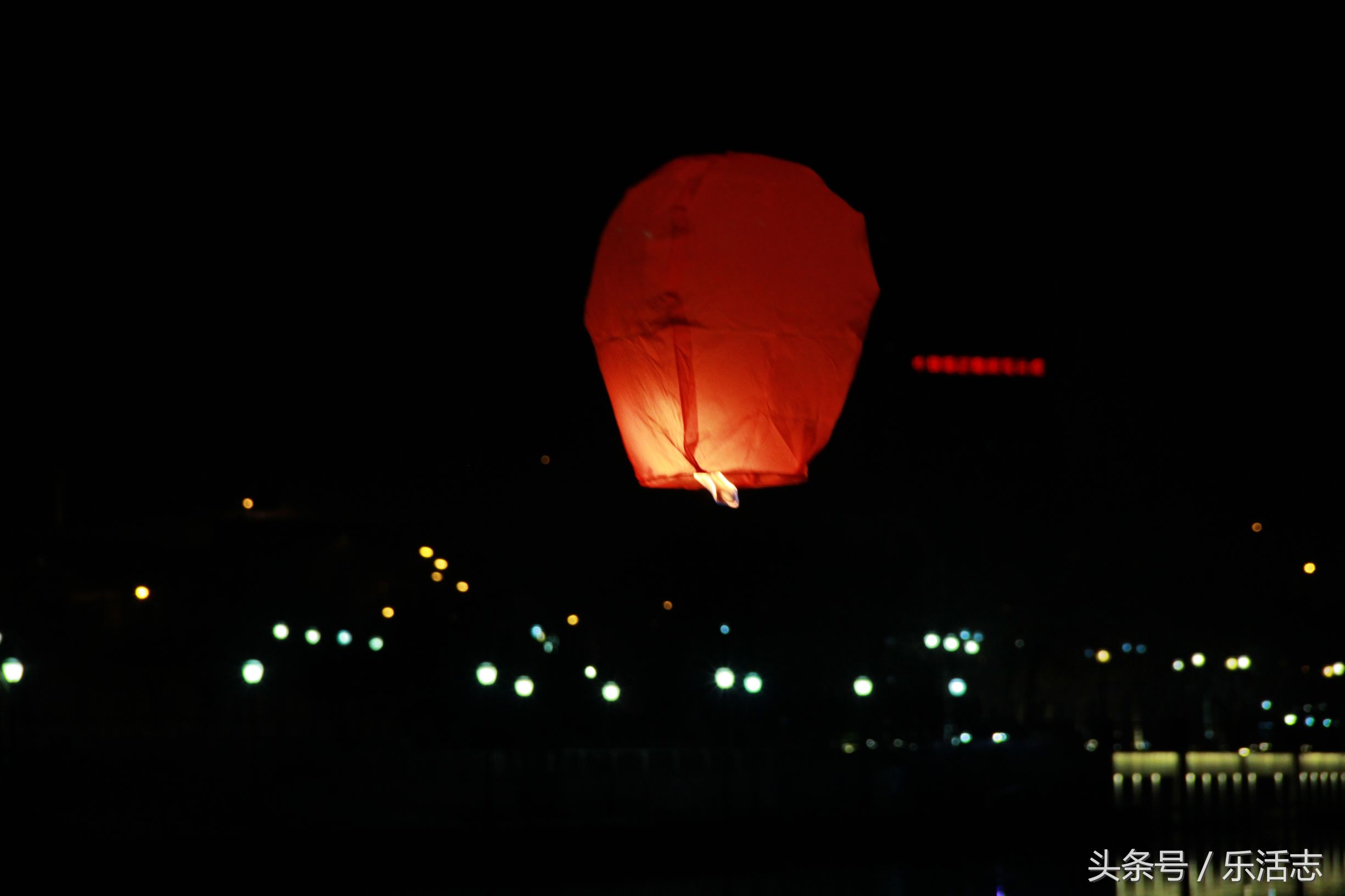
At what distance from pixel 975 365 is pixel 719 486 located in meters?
11.8

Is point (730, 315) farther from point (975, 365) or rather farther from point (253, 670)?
point (975, 365)

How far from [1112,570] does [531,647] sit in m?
6.55

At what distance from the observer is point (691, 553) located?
13.3 meters

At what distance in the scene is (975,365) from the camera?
1548 centimetres

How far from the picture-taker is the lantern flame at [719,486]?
13.6 ft

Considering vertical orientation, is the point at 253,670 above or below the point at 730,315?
below

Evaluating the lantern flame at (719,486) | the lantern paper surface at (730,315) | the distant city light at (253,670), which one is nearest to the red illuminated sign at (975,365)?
the distant city light at (253,670)

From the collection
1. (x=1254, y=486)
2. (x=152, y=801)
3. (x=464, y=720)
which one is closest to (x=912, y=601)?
(x=1254, y=486)

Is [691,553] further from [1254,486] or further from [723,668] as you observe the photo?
[1254,486]

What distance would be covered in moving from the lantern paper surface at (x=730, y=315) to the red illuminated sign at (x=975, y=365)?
11.2 m

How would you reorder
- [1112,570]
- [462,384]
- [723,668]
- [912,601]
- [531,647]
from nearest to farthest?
[462,384]
[723,668]
[531,647]
[912,601]
[1112,570]

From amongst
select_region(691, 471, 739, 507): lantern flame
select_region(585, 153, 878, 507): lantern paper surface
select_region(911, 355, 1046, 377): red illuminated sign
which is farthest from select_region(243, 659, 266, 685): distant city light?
select_region(911, 355, 1046, 377): red illuminated sign

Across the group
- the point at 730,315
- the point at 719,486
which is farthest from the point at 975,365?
the point at 730,315

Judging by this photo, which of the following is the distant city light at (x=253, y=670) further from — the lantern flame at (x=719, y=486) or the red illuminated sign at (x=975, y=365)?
the red illuminated sign at (x=975, y=365)
